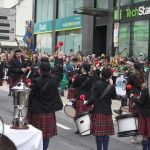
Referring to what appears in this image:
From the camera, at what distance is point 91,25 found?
23.3 metres

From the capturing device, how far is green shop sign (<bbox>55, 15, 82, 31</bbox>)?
24.7 m

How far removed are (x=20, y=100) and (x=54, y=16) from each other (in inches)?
990

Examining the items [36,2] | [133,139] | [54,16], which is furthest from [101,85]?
[36,2]

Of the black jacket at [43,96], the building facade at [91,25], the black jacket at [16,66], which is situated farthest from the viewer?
the building facade at [91,25]

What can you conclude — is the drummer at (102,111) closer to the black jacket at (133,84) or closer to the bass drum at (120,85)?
the black jacket at (133,84)

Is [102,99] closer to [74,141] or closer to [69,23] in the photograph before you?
[74,141]

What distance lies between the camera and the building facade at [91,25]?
19.0 m

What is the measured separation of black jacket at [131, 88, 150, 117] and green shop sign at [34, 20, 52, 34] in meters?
24.1

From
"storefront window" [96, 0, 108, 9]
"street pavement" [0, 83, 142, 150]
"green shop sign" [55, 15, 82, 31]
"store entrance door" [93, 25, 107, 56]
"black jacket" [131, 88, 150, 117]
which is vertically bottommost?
"street pavement" [0, 83, 142, 150]

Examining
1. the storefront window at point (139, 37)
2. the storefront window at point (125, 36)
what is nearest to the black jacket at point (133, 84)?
the storefront window at point (139, 37)

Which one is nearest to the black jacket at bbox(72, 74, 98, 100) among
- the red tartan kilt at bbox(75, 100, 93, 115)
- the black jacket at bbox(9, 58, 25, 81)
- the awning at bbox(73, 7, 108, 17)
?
the red tartan kilt at bbox(75, 100, 93, 115)

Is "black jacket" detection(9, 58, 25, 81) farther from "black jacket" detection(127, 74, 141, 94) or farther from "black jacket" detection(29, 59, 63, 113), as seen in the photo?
"black jacket" detection(29, 59, 63, 113)

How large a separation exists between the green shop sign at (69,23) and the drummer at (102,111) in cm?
1873

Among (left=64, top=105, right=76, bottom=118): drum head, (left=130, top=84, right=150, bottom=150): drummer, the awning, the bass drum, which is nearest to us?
(left=130, top=84, right=150, bottom=150): drummer
